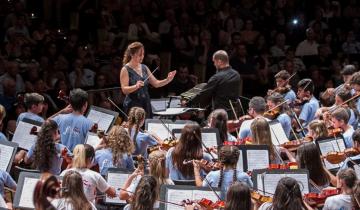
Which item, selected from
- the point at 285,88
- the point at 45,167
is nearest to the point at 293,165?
the point at 45,167

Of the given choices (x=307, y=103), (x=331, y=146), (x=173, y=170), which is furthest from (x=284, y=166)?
(x=307, y=103)

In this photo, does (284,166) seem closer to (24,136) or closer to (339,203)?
(339,203)

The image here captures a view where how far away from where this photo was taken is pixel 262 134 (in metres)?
10.2

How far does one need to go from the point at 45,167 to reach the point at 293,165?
8.17ft

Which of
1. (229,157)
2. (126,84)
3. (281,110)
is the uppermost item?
(126,84)

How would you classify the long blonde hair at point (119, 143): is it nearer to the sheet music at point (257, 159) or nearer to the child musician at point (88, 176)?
the child musician at point (88, 176)

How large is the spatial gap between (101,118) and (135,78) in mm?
1126

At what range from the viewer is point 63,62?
51.1 ft

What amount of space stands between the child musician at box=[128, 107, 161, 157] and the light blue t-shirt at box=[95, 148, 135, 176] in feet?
2.54

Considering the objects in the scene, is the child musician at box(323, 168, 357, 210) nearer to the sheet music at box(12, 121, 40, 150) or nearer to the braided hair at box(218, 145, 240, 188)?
the braided hair at box(218, 145, 240, 188)

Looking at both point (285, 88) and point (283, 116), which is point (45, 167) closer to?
point (283, 116)

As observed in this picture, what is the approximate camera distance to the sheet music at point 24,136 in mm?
10453

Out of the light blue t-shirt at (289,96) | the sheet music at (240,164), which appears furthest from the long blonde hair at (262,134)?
the light blue t-shirt at (289,96)

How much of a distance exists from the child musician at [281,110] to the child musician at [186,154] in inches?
90.3
